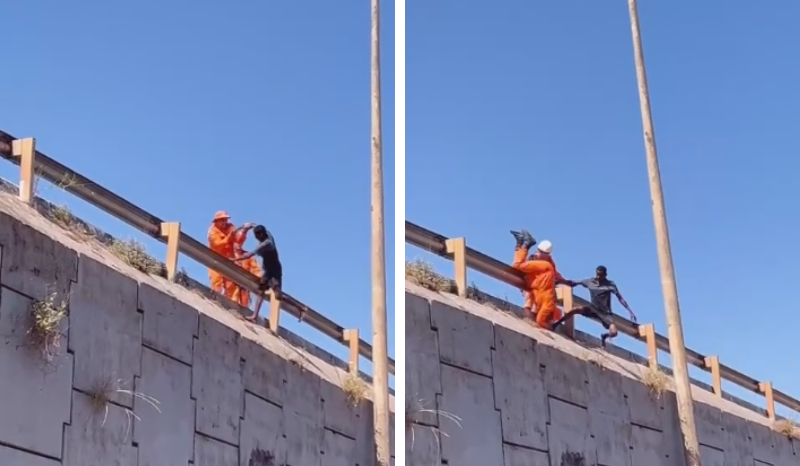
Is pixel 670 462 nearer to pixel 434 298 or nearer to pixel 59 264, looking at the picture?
pixel 434 298

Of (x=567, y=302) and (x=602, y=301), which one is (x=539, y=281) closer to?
(x=567, y=302)

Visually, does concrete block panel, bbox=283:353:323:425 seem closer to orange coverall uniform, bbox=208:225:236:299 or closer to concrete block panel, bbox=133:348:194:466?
concrete block panel, bbox=133:348:194:466

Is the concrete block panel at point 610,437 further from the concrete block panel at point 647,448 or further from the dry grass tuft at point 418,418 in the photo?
the dry grass tuft at point 418,418

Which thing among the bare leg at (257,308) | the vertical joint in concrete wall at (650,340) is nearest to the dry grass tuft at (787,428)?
the vertical joint in concrete wall at (650,340)

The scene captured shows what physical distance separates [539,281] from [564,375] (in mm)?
564

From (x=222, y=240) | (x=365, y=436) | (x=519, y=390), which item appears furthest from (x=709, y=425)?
(x=222, y=240)

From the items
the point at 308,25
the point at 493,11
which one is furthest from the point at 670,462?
the point at 308,25

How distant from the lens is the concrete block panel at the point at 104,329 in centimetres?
362

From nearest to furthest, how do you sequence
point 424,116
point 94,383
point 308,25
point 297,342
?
1. point 94,383
2. point 424,116
3. point 308,25
4. point 297,342

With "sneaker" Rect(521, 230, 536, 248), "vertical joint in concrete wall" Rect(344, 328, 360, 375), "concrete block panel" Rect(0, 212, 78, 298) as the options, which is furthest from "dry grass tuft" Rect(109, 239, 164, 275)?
"sneaker" Rect(521, 230, 536, 248)

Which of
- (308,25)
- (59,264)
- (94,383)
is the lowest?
(94,383)

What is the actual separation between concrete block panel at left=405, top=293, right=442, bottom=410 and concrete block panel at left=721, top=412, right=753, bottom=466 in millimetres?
2891

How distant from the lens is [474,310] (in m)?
4.41

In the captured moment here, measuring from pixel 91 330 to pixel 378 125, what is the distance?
1516 millimetres
